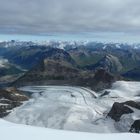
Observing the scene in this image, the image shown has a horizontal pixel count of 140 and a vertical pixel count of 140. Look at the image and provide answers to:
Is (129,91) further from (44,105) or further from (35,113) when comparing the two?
(35,113)

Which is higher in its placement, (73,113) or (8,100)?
(73,113)

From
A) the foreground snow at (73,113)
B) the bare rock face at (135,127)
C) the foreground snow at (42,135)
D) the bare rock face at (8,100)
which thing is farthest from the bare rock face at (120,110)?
the foreground snow at (42,135)

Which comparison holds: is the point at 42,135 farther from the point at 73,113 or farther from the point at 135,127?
the point at 73,113

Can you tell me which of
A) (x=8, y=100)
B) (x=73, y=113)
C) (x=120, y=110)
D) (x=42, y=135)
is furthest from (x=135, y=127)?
(x=42, y=135)

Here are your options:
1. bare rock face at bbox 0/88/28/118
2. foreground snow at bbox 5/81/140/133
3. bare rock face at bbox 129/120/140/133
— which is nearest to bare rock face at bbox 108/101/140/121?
foreground snow at bbox 5/81/140/133

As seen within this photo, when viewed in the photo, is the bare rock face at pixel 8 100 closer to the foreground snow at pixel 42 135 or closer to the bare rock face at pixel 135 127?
the bare rock face at pixel 135 127

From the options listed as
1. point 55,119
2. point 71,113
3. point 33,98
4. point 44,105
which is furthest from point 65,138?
point 33,98
